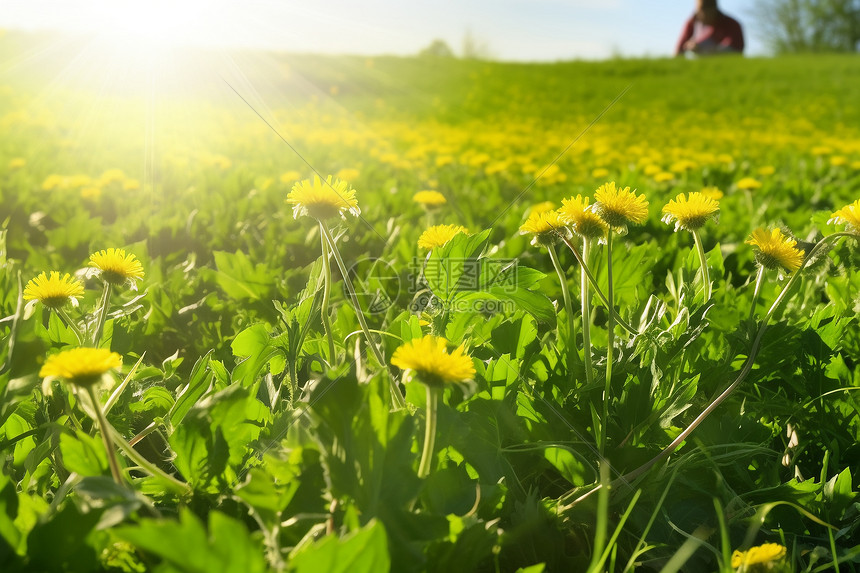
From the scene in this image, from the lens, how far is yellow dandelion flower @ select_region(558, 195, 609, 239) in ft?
4.33

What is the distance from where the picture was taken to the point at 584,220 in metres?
1.32

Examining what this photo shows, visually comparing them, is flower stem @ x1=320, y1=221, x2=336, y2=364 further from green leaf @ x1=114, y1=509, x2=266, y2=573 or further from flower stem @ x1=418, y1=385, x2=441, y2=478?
green leaf @ x1=114, y1=509, x2=266, y2=573

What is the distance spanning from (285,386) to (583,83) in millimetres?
21235

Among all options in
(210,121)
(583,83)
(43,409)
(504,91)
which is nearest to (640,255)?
(43,409)

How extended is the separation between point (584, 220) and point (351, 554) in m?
0.83

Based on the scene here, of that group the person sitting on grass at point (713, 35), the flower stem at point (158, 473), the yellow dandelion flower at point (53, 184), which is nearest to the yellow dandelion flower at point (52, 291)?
the flower stem at point (158, 473)

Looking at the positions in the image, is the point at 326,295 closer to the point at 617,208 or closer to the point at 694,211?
the point at 617,208

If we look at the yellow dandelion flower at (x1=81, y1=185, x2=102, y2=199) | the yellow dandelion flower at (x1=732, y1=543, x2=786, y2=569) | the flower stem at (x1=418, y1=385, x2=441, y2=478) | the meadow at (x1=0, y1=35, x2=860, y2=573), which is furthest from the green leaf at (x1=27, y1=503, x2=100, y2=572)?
the yellow dandelion flower at (x1=81, y1=185, x2=102, y2=199)

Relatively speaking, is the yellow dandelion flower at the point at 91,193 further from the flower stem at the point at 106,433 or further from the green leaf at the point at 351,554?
the green leaf at the point at 351,554

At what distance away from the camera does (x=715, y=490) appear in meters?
1.21

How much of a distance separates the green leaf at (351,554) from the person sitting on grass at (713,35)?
26399 mm

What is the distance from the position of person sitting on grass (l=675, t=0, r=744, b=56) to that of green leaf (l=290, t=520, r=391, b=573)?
2640 centimetres

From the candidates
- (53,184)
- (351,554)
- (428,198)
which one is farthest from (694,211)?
(53,184)

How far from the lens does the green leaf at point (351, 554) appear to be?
71 centimetres
